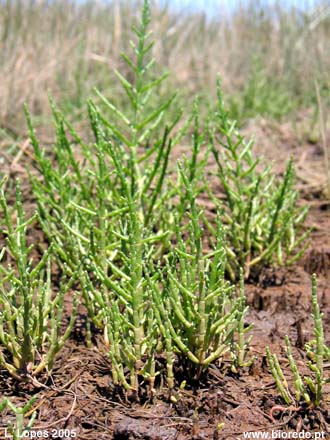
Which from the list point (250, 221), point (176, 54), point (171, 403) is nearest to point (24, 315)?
point (171, 403)

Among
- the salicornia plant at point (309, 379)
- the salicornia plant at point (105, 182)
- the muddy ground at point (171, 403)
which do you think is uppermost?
the salicornia plant at point (105, 182)

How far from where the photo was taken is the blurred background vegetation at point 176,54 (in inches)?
181

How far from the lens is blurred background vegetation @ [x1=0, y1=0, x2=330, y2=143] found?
459 centimetres

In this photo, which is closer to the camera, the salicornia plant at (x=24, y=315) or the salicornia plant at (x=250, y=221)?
the salicornia plant at (x=24, y=315)

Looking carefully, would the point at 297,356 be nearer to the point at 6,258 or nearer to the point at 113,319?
the point at 113,319

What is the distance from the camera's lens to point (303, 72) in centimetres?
605

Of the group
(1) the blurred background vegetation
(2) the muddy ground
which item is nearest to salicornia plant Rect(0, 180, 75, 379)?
(2) the muddy ground

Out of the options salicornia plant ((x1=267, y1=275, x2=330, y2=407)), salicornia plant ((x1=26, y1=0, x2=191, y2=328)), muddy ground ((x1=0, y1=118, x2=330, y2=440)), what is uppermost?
salicornia plant ((x1=26, y1=0, x2=191, y2=328))

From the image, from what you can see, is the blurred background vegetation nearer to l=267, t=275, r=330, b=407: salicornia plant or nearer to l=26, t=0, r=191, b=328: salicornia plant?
l=26, t=0, r=191, b=328: salicornia plant

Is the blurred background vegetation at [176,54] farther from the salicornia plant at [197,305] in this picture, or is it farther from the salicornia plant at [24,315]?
the salicornia plant at [197,305]

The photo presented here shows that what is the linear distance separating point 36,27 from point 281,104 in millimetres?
2369

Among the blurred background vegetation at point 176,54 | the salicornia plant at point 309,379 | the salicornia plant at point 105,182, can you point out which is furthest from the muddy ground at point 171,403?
the blurred background vegetation at point 176,54

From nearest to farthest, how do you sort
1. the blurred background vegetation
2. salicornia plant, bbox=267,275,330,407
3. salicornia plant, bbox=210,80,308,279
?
salicornia plant, bbox=267,275,330,407
salicornia plant, bbox=210,80,308,279
the blurred background vegetation

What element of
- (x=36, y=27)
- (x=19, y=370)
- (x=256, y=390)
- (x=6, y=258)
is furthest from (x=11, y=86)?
(x=256, y=390)
